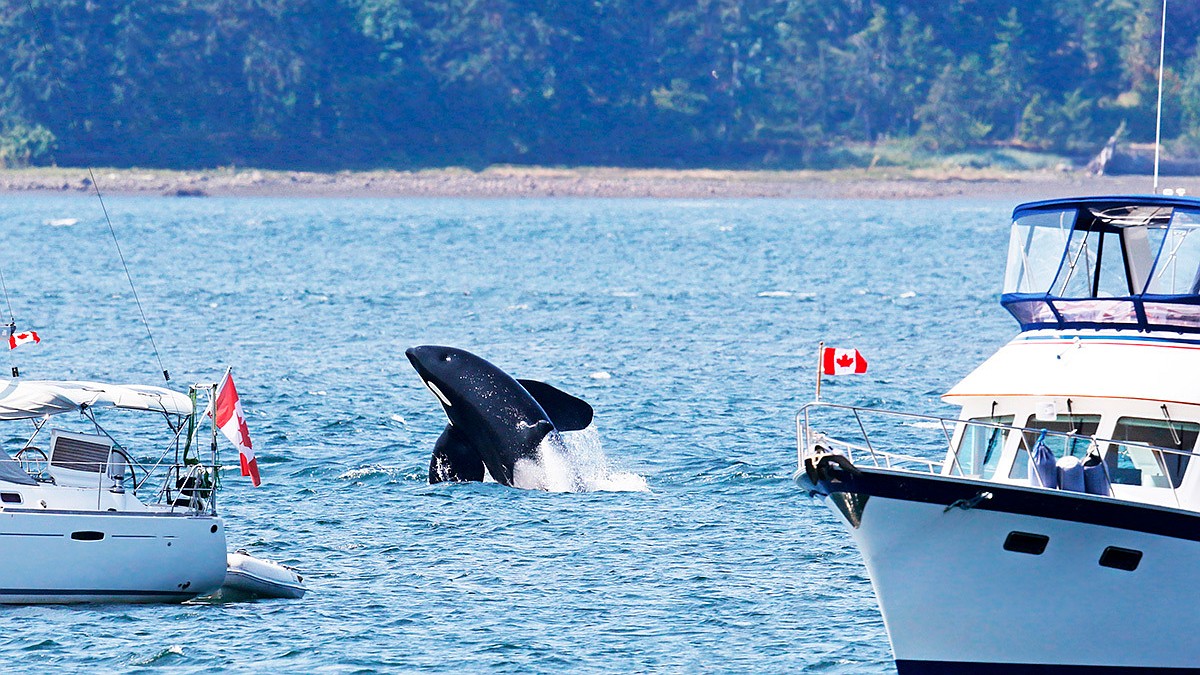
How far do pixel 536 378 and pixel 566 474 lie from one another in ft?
55.8

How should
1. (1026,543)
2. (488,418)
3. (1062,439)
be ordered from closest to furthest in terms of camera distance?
(1026,543) < (1062,439) < (488,418)

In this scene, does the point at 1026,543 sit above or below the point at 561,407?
above

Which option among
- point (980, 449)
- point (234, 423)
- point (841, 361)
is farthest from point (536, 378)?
point (980, 449)

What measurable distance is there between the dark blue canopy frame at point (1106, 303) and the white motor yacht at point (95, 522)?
11502mm

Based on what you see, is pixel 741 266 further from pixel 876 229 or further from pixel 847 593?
pixel 847 593

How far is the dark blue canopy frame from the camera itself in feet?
73.6

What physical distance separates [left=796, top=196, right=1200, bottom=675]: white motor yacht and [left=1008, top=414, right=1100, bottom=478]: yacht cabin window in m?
0.02

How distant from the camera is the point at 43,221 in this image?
15250 cm

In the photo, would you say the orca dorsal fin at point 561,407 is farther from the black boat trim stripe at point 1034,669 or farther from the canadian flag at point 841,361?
the black boat trim stripe at point 1034,669

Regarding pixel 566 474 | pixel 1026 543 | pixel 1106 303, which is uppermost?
pixel 1106 303

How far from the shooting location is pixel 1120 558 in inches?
798

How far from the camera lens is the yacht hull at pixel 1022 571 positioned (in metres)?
20.1

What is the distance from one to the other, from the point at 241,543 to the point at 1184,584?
1537 cm

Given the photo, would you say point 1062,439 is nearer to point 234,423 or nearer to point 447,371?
point 234,423
